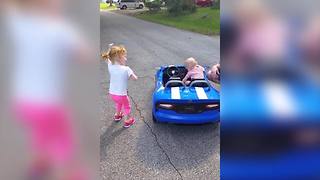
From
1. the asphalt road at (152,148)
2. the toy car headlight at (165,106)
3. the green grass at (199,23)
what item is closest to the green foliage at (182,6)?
the green grass at (199,23)

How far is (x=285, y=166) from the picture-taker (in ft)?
5.12

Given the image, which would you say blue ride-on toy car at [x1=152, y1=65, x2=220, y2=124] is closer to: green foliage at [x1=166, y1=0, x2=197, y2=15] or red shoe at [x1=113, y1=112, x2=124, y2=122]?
red shoe at [x1=113, y1=112, x2=124, y2=122]

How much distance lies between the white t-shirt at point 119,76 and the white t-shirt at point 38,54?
141 inches

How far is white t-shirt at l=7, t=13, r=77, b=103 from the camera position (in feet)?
4.28

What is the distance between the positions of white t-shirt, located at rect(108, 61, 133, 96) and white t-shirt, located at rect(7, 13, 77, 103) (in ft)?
11.8

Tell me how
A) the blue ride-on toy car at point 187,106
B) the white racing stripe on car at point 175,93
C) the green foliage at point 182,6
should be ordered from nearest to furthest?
the blue ride-on toy car at point 187,106 → the white racing stripe on car at point 175,93 → the green foliage at point 182,6

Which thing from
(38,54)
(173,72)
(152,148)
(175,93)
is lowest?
(152,148)

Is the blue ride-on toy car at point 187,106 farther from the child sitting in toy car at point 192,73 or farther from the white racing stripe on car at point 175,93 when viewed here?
the child sitting in toy car at point 192,73

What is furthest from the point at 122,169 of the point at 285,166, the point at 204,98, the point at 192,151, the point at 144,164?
the point at 285,166

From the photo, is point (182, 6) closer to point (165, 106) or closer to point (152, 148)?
point (165, 106)

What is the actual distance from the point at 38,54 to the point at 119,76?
12.0 feet

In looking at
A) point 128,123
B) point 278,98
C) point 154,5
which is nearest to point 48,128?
point 278,98

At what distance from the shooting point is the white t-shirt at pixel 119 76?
4953 mm

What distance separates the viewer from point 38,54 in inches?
51.7
